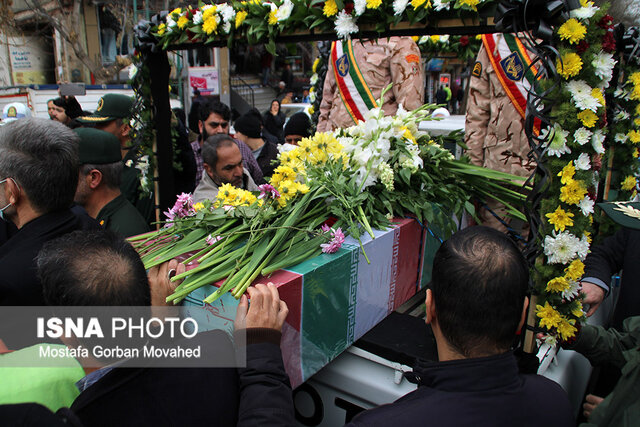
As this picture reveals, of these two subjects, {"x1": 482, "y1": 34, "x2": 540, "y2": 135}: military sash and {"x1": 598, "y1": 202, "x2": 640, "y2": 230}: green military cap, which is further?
{"x1": 482, "y1": 34, "x2": 540, "y2": 135}: military sash

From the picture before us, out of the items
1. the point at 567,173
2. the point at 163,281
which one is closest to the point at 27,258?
the point at 163,281

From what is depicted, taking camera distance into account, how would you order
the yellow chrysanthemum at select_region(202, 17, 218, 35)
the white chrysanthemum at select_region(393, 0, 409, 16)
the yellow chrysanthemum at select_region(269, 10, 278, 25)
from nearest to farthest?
the white chrysanthemum at select_region(393, 0, 409, 16)
the yellow chrysanthemum at select_region(269, 10, 278, 25)
the yellow chrysanthemum at select_region(202, 17, 218, 35)

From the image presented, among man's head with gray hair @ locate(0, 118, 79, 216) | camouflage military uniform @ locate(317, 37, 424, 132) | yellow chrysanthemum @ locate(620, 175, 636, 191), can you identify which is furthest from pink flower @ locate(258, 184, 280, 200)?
yellow chrysanthemum @ locate(620, 175, 636, 191)

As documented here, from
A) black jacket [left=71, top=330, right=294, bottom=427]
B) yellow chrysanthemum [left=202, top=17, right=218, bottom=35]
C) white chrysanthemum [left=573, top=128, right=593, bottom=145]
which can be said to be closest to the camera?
black jacket [left=71, top=330, right=294, bottom=427]

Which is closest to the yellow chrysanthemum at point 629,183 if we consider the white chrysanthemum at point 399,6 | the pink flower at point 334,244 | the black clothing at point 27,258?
the white chrysanthemum at point 399,6

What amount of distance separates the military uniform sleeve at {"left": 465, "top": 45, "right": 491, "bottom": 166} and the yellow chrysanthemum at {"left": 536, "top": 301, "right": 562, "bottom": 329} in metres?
1.80

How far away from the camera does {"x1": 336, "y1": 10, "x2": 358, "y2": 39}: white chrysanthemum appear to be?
2346mm

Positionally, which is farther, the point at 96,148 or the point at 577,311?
the point at 96,148

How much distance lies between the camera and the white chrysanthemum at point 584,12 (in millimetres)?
1858

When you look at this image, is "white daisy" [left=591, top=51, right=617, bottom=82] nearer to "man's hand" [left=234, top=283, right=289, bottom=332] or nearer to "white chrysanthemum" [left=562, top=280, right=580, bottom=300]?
"white chrysanthemum" [left=562, top=280, right=580, bottom=300]

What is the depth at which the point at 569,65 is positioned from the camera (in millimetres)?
1917

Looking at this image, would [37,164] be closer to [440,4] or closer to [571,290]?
[440,4]

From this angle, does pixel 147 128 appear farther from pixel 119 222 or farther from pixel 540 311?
pixel 540 311

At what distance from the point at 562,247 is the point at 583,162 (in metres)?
0.38
